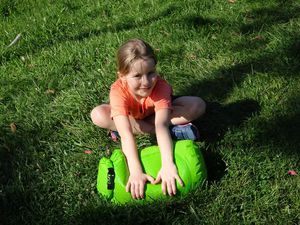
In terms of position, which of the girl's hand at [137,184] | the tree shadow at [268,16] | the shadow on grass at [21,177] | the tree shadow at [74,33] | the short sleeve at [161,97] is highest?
the short sleeve at [161,97]

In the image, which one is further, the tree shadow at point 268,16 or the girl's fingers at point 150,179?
the tree shadow at point 268,16

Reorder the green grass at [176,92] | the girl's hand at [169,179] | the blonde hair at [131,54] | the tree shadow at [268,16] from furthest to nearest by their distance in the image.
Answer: the tree shadow at [268,16]
the blonde hair at [131,54]
the green grass at [176,92]
the girl's hand at [169,179]

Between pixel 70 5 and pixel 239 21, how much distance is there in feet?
7.00

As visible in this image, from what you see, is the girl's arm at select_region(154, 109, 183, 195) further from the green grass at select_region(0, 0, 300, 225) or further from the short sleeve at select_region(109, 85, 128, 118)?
the short sleeve at select_region(109, 85, 128, 118)

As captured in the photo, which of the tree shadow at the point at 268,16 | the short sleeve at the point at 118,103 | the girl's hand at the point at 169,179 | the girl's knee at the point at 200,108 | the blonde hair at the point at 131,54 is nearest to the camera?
the girl's hand at the point at 169,179

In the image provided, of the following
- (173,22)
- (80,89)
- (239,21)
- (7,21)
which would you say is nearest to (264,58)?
(239,21)

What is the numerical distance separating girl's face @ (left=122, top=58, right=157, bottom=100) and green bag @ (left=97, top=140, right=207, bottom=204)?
0.43 m

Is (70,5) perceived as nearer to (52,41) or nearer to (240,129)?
(52,41)

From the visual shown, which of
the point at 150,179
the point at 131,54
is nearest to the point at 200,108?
the point at 131,54

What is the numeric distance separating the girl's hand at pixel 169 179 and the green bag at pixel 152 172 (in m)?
0.03

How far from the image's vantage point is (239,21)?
521 centimetres

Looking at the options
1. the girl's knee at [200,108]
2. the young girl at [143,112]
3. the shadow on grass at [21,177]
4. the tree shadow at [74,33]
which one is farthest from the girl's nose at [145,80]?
the tree shadow at [74,33]

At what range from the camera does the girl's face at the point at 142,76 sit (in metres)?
3.17

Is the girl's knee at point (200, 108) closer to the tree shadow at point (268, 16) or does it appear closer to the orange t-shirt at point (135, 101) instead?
the orange t-shirt at point (135, 101)
